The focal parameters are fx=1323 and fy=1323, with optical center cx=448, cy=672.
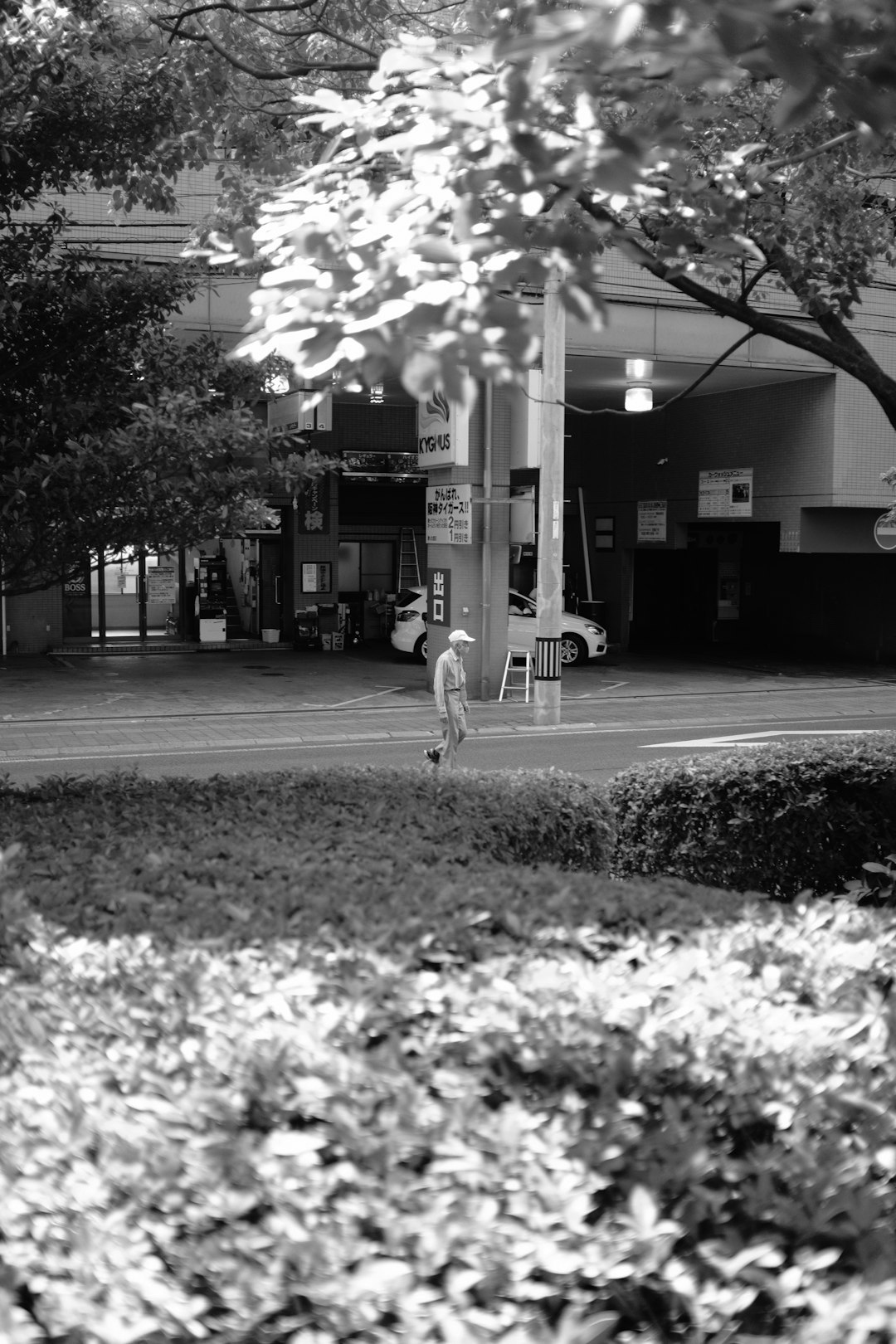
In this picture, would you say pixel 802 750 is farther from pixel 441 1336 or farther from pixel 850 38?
pixel 441 1336

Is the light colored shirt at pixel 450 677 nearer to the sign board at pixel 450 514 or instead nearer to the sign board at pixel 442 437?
the sign board at pixel 442 437

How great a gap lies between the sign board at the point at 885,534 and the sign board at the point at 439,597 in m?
9.02

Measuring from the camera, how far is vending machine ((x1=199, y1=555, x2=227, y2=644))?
96.1 feet

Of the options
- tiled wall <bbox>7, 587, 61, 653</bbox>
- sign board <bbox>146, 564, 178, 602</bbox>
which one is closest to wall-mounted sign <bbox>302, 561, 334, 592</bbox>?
sign board <bbox>146, 564, 178, 602</bbox>

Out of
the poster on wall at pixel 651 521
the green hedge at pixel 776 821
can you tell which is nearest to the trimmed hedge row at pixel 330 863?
the green hedge at pixel 776 821

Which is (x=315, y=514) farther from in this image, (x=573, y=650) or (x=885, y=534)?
(x=885, y=534)

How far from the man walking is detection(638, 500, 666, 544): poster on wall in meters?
16.2

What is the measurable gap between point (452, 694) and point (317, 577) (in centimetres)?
1695

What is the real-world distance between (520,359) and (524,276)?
72 centimetres

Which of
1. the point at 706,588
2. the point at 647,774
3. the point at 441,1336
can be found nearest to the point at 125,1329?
the point at 441,1336

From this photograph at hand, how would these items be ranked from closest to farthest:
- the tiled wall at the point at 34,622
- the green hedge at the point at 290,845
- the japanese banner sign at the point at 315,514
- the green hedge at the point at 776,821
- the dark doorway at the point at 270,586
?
1. the green hedge at the point at 290,845
2. the green hedge at the point at 776,821
3. the tiled wall at the point at 34,622
4. the japanese banner sign at the point at 315,514
5. the dark doorway at the point at 270,586

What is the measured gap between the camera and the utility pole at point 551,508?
16.7 m

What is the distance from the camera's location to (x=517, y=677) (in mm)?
23094

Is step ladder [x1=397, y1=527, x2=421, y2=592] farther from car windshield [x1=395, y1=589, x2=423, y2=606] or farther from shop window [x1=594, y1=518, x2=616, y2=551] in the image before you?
shop window [x1=594, y1=518, x2=616, y2=551]
